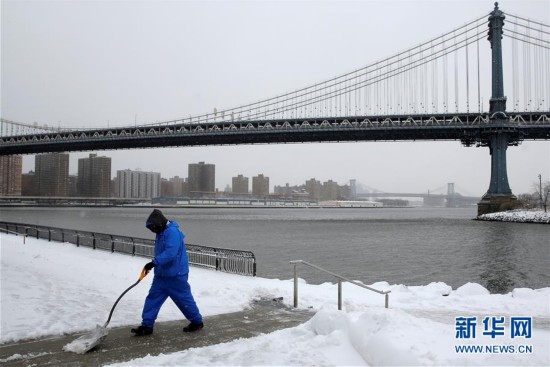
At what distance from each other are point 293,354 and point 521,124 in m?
60.1

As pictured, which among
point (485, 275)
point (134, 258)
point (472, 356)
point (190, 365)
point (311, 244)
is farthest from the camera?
point (311, 244)

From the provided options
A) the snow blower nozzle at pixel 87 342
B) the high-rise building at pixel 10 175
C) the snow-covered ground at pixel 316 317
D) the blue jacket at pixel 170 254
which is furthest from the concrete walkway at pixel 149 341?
the high-rise building at pixel 10 175

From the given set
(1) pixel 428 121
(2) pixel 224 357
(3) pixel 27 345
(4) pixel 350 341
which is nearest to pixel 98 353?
(3) pixel 27 345

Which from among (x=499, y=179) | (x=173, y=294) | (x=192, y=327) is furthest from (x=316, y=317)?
(x=499, y=179)

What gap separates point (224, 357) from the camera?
4809mm

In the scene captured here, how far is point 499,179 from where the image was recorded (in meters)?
58.3

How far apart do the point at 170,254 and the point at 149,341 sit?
1.05 metres

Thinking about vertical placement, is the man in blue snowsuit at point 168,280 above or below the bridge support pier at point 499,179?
below

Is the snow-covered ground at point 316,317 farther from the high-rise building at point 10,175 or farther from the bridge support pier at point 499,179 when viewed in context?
the high-rise building at point 10,175

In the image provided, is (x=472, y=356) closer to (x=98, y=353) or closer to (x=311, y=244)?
(x=98, y=353)

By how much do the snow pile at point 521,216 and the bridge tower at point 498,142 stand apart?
118 inches

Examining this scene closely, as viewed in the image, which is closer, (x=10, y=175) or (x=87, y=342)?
(x=87, y=342)

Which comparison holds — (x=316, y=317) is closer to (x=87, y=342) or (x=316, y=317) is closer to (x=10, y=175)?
(x=87, y=342)

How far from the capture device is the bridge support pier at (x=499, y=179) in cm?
5778
